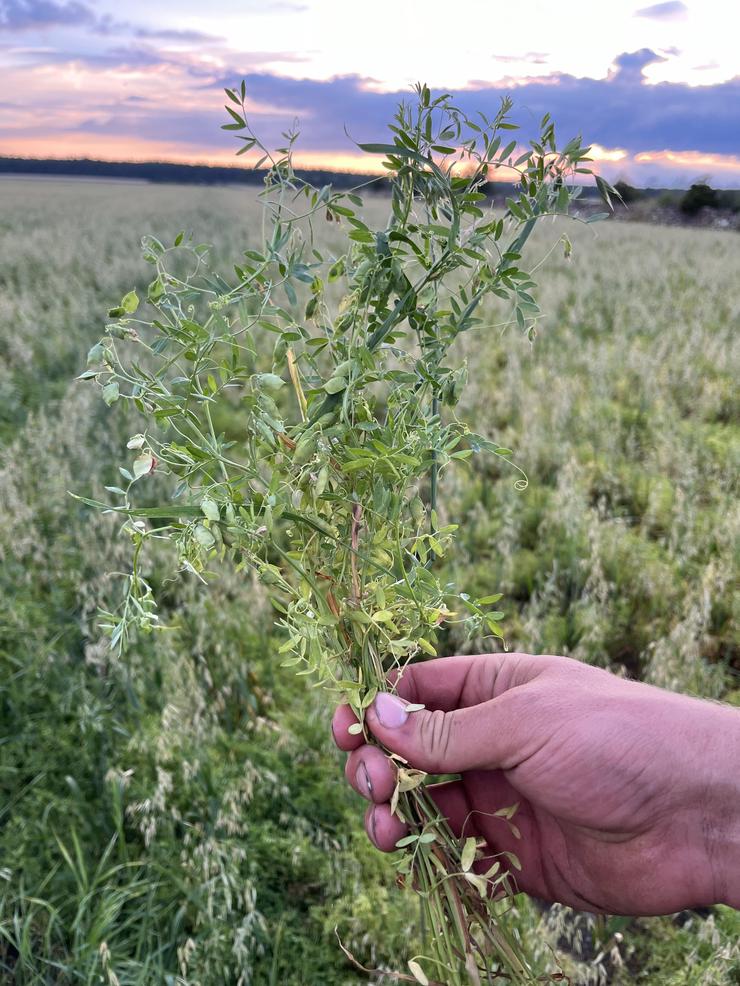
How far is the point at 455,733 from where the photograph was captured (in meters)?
1.55

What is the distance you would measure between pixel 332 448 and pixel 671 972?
1690 millimetres

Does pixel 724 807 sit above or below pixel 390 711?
below

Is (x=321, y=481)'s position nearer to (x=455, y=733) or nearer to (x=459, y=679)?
(x=455, y=733)

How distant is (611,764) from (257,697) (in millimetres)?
1567

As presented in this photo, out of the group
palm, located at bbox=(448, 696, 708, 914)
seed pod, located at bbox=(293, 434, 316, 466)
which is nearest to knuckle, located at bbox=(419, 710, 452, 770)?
palm, located at bbox=(448, 696, 708, 914)

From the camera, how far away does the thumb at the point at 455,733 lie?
5.05 feet

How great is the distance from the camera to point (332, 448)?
4.48ft

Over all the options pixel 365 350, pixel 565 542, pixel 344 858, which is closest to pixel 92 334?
pixel 565 542

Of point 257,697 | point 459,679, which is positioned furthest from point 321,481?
point 257,697

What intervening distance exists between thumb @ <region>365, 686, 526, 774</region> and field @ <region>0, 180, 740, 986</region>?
63cm

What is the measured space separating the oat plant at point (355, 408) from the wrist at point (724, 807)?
39 cm

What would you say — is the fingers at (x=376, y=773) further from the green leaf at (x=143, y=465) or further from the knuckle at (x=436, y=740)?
the green leaf at (x=143, y=465)

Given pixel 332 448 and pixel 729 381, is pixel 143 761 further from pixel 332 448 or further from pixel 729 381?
pixel 729 381

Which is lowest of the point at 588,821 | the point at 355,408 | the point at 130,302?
the point at 588,821
